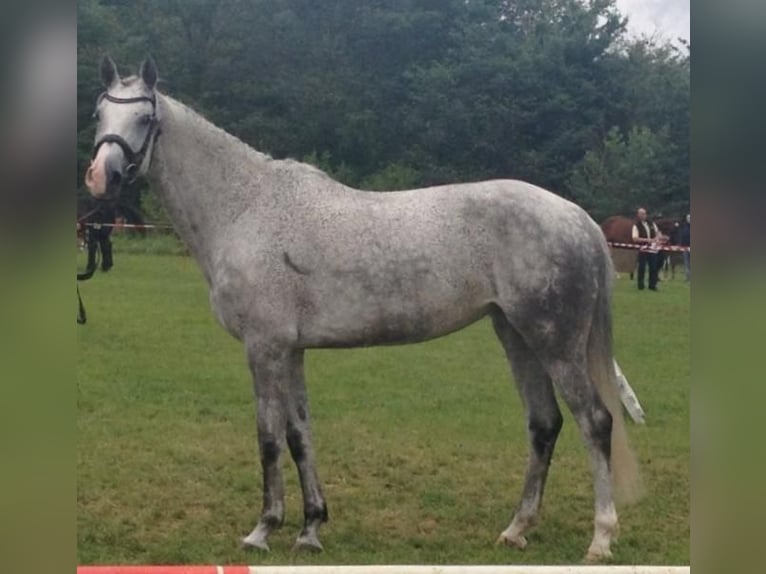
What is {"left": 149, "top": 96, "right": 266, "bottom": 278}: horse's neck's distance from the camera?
11.7 ft

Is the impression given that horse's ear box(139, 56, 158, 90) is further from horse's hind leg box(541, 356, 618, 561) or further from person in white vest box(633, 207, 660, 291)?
person in white vest box(633, 207, 660, 291)

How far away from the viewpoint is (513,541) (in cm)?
378

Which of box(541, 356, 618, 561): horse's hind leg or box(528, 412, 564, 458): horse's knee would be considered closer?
box(541, 356, 618, 561): horse's hind leg

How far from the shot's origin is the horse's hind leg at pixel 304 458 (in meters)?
3.66

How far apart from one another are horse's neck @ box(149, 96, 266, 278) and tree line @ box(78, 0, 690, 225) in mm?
758

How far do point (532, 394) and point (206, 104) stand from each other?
212 cm

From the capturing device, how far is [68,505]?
129 cm

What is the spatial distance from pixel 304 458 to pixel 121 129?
1498mm

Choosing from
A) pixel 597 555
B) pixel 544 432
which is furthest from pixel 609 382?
pixel 597 555

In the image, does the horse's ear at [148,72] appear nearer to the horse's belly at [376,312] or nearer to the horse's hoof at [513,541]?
the horse's belly at [376,312]

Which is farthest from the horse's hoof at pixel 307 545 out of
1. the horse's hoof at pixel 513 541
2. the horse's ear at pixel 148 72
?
the horse's ear at pixel 148 72

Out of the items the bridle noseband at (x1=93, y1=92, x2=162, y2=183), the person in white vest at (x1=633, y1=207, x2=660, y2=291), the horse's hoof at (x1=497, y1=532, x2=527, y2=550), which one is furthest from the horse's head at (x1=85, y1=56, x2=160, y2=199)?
the person in white vest at (x1=633, y1=207, x2=660, y2=291)

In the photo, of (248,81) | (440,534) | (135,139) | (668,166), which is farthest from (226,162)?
(668,166)

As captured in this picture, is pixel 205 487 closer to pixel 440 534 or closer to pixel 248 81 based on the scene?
pixel 440 534
